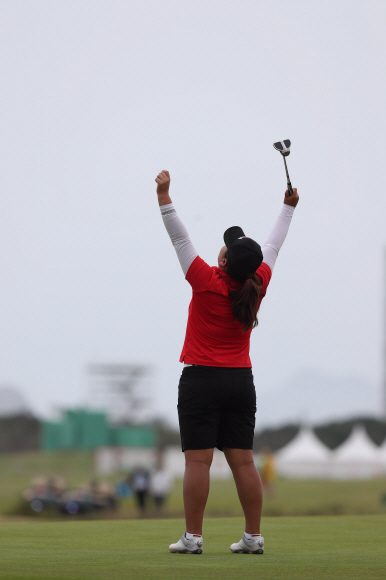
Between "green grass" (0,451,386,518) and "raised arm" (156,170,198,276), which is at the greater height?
"raised arm" (156,170,198,276)

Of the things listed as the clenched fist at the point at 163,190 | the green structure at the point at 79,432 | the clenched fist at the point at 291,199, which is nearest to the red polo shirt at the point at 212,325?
the clenched fist at the point at 163,190

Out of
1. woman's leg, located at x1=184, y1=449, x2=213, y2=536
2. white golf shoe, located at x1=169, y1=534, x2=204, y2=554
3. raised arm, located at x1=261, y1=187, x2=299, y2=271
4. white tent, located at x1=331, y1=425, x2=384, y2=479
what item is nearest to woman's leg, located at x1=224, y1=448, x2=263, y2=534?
woman's leg, located at x1=184, y1=449, x2=213, y2=536

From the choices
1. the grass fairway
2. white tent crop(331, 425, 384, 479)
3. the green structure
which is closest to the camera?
the grass fairway

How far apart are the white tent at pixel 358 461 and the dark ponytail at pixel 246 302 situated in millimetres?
48950

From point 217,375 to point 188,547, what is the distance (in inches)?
35.7

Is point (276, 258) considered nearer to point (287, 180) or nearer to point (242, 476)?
point (287, 180)

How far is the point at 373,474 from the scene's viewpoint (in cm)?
5459

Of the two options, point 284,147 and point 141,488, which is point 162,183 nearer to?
point 284,147

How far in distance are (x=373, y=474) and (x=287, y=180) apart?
2037 inches

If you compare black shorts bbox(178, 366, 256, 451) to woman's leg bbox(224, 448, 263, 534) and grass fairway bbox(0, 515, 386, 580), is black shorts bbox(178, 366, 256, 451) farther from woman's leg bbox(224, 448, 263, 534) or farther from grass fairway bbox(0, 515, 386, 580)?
grass fairway bbox(0, 515, 386, 580)

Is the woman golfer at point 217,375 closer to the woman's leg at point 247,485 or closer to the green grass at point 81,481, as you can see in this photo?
the woman's leg at point 247,485

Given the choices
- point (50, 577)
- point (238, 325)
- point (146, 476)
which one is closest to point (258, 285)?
point (238, 325)

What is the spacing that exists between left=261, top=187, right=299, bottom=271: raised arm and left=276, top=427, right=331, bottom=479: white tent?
160ft

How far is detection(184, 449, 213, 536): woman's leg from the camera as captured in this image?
15.3ft
